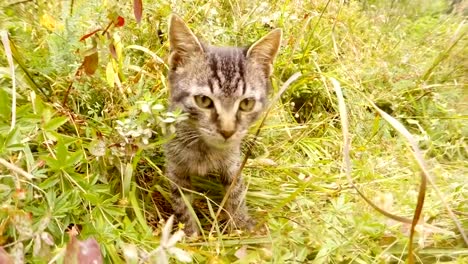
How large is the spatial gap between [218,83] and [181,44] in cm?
23

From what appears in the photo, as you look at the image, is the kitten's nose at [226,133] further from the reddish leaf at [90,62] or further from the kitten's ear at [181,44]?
the reddish leaf at [90,62]

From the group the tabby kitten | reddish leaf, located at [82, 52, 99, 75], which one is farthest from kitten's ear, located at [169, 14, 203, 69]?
reddish leaf, located at [82, 52, 99, 75]

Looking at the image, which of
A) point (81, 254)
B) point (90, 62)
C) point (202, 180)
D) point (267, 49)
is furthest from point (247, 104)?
point (81, 254)

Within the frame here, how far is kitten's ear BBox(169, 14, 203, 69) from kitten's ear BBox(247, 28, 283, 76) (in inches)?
8.7

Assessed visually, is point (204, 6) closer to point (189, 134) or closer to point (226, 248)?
point (189, 134)

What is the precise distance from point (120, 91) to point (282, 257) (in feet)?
3.23

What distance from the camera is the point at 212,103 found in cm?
183

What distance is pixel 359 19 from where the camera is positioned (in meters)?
4.25

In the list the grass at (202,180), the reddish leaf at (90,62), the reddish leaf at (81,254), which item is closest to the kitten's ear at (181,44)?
the grass at (202,180)

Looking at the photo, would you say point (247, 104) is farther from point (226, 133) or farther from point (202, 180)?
point (202, 180)

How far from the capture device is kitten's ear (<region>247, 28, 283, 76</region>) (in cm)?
193

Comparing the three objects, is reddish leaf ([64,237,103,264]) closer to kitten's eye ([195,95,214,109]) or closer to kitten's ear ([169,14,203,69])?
kitten's eye ([195,95,214,109])

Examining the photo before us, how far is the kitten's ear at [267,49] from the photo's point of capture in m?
1.93

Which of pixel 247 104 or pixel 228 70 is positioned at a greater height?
pixel 228 70
